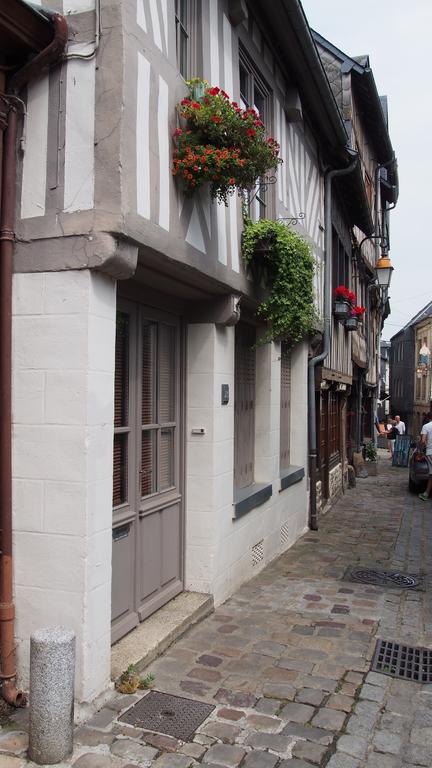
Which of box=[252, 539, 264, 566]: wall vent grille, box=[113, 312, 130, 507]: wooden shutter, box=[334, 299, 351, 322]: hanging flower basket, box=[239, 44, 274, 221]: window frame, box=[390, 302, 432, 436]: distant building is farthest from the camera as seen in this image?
box=[390, 302, 432, 436]: distant building

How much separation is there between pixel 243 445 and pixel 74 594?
3439 millimetres

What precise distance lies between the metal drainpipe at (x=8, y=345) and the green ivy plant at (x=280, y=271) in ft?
8.55

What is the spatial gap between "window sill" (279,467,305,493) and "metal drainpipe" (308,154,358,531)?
0.57m

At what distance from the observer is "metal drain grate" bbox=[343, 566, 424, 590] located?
20.2ft

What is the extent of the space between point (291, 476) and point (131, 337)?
3.99 metres

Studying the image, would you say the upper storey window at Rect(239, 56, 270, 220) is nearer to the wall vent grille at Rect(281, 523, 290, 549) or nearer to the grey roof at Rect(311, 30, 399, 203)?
the wall vent grille at Rect(281, 523, 290, 549)

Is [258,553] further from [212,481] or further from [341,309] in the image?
[341,309]

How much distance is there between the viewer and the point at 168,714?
3406 millimetres

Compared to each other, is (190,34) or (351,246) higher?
(351,246)

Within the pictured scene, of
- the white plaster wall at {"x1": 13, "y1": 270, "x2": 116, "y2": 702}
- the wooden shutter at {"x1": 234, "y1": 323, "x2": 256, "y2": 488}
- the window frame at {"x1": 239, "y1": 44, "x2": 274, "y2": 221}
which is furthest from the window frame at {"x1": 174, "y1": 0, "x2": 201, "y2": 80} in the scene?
the wooden shutter at {"x1": 234, "y1": 323, "x2": 256, "y2": 488}

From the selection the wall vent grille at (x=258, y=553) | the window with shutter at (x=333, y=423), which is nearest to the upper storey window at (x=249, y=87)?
the wall vent grille at (x=258, y=553)

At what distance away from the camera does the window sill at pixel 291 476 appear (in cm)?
745

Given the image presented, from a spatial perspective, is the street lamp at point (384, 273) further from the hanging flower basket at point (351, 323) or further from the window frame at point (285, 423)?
the window frame at point (285, 423)

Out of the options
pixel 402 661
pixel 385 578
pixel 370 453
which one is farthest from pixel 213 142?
pixel 370 453
